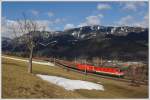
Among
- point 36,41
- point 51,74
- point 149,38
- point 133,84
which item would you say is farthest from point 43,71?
point 149,38

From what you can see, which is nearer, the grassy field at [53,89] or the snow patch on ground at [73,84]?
the grassy field at [53,89]

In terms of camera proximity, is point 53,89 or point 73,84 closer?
point 53,89

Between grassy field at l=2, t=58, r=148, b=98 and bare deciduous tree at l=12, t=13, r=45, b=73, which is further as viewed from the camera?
bare deciduous tree at l=12, t=13, r=45, b=73

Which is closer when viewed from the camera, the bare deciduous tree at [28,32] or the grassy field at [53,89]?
the grassy field at [53,89]

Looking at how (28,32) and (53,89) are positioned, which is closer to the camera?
(53,89)

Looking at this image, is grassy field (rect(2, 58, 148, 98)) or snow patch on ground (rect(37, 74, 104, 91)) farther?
snow patch on ground (rect(37, 74, 104, 91))

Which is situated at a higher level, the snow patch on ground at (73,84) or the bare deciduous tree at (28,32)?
the bare deciduous tree at (28,32)

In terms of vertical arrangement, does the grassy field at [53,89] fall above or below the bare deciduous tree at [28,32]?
below

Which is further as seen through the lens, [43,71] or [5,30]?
[43,71]

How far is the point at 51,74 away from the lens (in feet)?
57.5

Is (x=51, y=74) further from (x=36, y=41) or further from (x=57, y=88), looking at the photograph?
(x=57, y=88)

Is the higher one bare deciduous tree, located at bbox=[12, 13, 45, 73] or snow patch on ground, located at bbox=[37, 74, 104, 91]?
bare deciduous tree, located at bbox=[12, 13, 45, 73]

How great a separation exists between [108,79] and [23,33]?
584 cm

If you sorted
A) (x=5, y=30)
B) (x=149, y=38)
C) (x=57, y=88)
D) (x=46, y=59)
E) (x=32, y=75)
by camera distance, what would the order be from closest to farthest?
(x=149, y=38) → (x=57, y=88) → (x=5, y=30) → (x=32, y=75) → (x=46, y=59)
